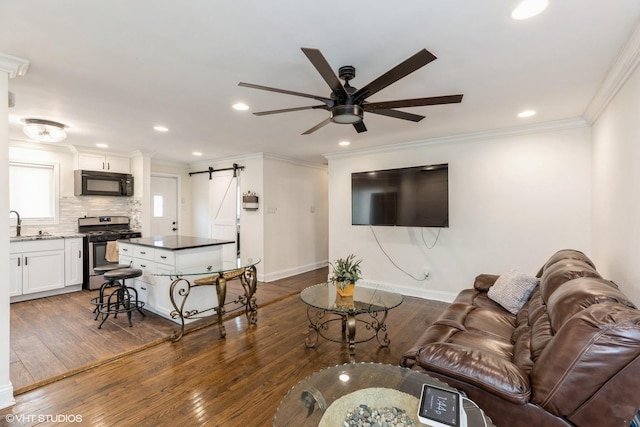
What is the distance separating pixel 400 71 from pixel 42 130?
156 inches

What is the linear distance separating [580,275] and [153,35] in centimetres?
315

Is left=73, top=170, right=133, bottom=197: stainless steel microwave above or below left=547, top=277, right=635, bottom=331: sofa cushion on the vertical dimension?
above

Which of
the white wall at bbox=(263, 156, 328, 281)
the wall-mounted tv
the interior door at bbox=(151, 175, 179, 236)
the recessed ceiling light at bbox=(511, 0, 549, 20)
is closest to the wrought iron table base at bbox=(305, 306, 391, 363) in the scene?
the wall-mounted tv

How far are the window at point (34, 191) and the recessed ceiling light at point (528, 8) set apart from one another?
6.41 metres

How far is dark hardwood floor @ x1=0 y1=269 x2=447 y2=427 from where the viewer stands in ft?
6.54

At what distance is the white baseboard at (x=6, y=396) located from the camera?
2.06m

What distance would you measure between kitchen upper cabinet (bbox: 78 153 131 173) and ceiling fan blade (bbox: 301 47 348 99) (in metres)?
5.19

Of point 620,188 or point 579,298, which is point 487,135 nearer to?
point 620,188

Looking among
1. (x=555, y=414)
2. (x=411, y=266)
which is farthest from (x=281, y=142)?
(x=555, y=414)

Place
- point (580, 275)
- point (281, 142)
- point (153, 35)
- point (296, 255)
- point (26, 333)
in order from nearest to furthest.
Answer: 1. point (153, 35)
2. point (580, 275)
3. point (26, 333)
4. point (281, 142)
5. point (296, 255)

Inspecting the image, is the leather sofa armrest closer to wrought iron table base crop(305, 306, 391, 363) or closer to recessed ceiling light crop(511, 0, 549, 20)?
wrought iron table base crop(305, 306, 391, 363)

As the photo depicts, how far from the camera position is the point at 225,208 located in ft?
20.1

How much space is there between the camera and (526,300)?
2.61m

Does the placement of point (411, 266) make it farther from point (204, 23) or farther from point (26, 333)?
point (26, 333)
